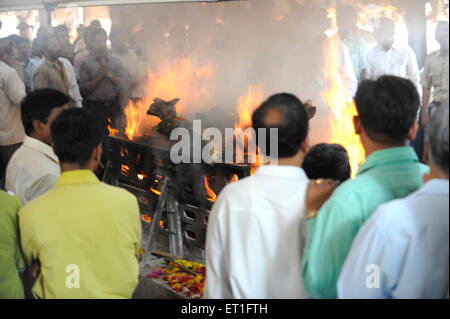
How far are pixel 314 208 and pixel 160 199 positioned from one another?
199cm

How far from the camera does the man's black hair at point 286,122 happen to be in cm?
188

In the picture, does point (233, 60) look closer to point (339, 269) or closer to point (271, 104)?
point (271, 104)

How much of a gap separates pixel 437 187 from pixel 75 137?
1.39m

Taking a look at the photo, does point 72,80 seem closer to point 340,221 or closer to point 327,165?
point 327,165

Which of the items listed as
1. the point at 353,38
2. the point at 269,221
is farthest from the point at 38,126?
the point at 353,38

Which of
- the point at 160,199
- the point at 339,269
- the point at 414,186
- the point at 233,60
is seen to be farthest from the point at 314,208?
the point at 233,60

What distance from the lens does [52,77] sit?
3.86 meters

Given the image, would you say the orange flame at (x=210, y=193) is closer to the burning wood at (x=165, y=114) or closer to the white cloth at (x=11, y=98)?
the burning wood at (x=165, y=114)

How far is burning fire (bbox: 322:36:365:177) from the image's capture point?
10.5ft

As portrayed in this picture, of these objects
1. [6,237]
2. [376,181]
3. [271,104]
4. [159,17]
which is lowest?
[6,237]

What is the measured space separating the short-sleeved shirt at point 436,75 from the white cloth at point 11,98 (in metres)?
2.71

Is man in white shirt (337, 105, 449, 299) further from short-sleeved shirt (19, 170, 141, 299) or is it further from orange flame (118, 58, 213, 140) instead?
orange flame (118, 58, 213, 140)

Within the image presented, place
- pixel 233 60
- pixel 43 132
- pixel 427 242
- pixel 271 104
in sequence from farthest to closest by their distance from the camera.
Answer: pixel 233 60 < pixel 43 132 < pixel 271 104 < pixel 427 242

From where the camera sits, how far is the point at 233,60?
3875mm
